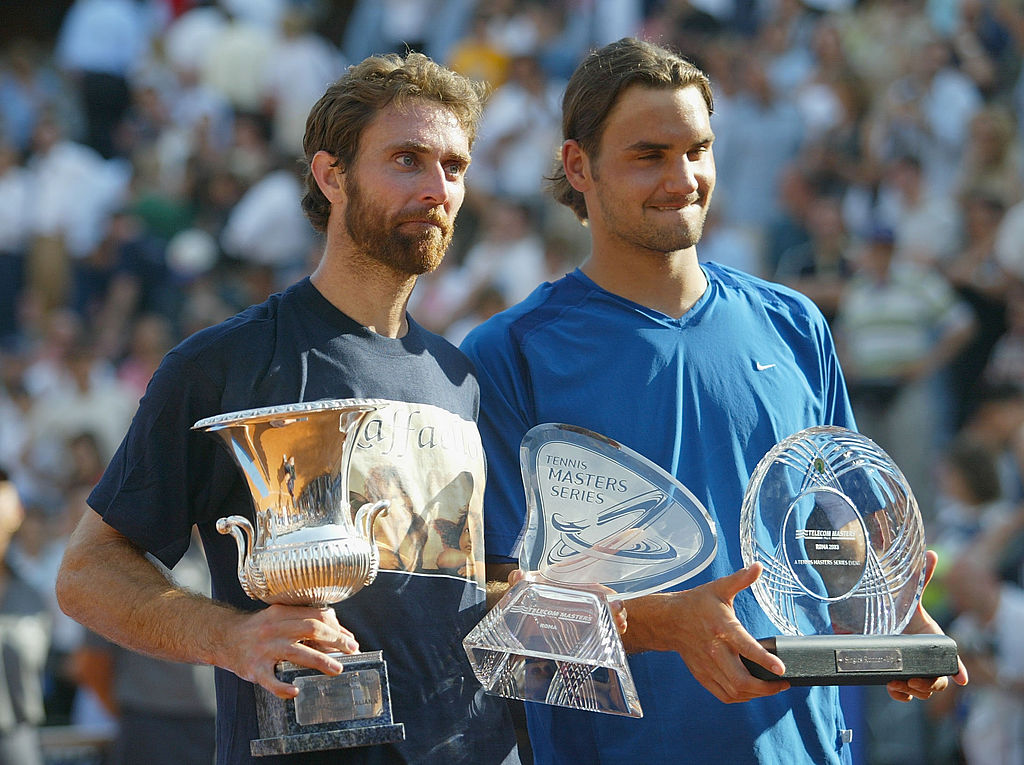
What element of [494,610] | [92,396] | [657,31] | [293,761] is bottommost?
[293,761]

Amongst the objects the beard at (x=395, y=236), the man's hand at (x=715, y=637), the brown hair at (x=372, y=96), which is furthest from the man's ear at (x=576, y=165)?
the man's hand at (x=715, y=637)

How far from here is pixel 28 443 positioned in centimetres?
1012

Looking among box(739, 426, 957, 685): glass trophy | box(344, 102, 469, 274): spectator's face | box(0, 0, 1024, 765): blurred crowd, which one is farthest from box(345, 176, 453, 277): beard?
box(0, 0, 1024, 765): blurred crowd

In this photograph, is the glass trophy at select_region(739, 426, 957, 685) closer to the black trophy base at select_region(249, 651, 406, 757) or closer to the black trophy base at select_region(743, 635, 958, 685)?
the black trophy base at select_region(743, 635, 958, 685)

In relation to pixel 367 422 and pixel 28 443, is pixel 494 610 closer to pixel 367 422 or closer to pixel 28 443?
pixel 367 422

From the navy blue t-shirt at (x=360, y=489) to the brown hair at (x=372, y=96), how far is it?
0.38 metres

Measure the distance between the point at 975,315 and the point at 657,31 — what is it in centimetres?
382

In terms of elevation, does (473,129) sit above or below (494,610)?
above

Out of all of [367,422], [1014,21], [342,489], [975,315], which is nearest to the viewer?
[342,489]

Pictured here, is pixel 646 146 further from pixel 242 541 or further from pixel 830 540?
pixel 242 541

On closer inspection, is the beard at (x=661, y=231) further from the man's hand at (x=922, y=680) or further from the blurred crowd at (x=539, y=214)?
the blurred crowd at (x=539, y=214)

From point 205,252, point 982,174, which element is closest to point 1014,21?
point 982,174

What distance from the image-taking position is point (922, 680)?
258 centimetres

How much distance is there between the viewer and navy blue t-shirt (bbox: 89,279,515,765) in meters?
2.48
